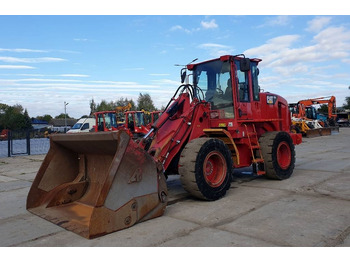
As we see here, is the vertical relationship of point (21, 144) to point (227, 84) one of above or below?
below

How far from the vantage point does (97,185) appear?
5254 mm

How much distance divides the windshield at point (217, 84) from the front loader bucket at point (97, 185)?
2552 millimetres

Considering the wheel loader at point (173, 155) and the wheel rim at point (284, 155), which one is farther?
the wheel rim at point (284, 155)

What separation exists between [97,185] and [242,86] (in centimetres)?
368

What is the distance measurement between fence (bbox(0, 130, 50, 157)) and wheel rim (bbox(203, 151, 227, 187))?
1366 cm

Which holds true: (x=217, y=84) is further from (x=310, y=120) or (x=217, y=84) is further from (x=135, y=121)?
(x=310, y=120)

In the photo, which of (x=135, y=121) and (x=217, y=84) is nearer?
(x=217, y=84)

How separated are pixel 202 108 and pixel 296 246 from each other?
11.0 feet

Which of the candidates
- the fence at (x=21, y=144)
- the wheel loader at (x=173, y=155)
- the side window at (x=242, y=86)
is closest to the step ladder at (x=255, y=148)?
the wheel loader at (x=173, y=155)

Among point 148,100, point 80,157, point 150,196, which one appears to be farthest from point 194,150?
point 148,100

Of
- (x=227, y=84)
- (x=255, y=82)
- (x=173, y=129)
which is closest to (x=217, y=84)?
(x=227, y=84)

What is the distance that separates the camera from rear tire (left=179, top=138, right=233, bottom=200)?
5125mm

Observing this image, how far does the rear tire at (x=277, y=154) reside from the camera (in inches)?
271

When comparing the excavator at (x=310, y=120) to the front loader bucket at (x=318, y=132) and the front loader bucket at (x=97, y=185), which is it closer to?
the front loader bucket at (x=318, y=132)
